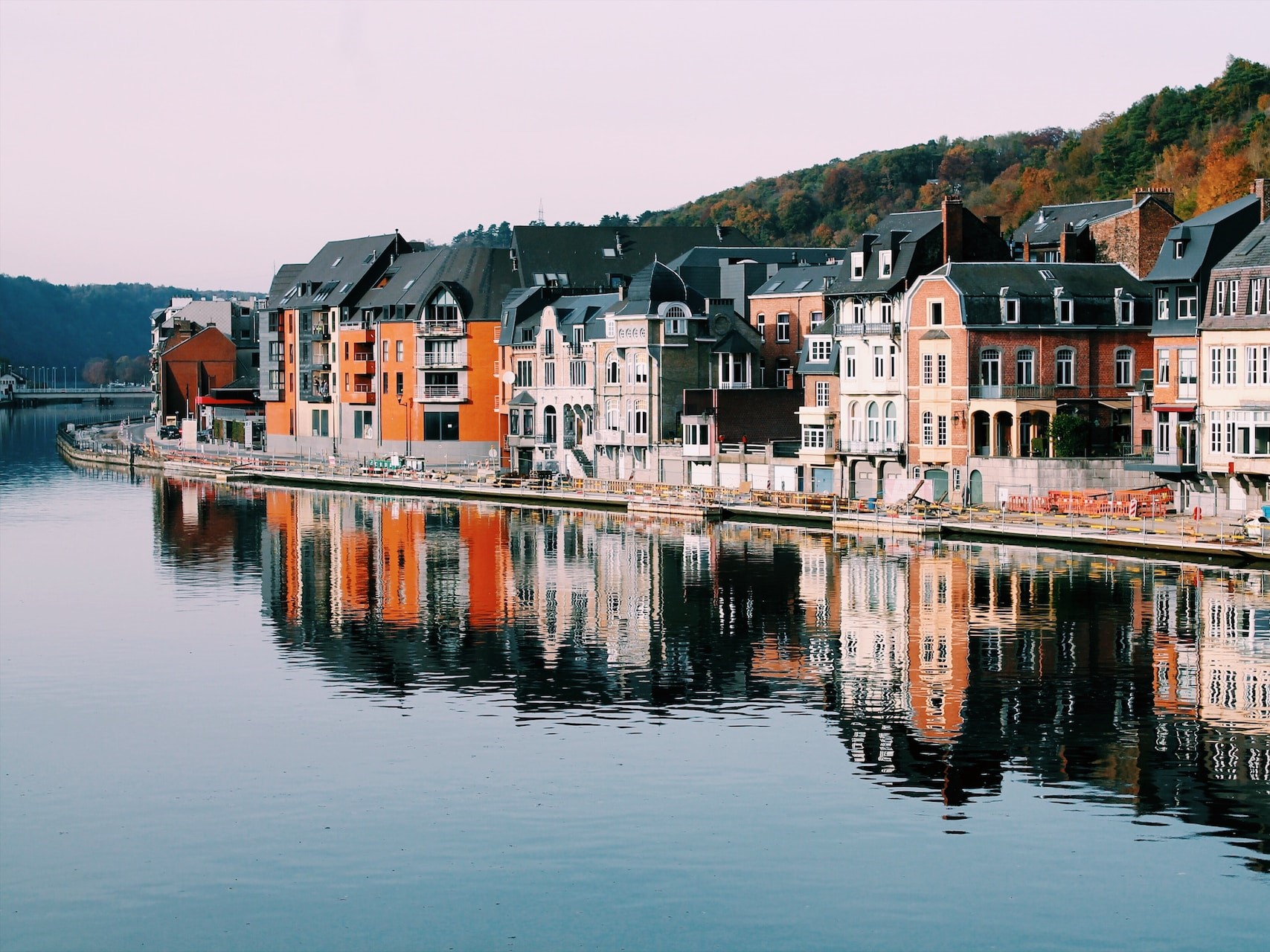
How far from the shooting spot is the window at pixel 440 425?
118 metres

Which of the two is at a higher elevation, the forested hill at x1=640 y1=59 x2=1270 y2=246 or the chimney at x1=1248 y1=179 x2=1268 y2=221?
the forested hill at x1=640 y1=59 x2=1270 y2=246

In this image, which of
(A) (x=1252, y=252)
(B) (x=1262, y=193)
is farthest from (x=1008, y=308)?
(A) (x=1252, y=252)

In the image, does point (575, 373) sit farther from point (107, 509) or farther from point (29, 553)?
point (29, 553)

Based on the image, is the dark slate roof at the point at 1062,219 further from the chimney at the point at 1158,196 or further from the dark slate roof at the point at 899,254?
the dark slate roof at the point at 899,254

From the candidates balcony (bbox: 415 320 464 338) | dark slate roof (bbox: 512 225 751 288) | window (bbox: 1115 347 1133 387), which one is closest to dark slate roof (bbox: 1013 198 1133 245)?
window (bbox: 1115 347 1133 387)

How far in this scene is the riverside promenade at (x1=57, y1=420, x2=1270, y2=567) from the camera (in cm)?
6694

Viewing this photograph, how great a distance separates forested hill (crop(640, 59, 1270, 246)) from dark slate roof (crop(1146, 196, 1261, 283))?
32.9 metres

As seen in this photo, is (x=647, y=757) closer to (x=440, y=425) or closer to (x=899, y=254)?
(x=899, y=254)

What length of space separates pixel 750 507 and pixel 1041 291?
15963 mm

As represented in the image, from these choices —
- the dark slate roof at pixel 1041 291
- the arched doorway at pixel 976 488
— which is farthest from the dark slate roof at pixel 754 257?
the arched doorway at pixel 976 488

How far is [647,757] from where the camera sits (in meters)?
39.2

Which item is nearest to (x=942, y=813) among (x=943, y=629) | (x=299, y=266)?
(x=943, y=629)

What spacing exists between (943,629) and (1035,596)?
642cm

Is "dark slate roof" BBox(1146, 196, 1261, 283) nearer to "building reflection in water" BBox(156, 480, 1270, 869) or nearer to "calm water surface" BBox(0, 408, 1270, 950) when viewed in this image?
"calm water surface" BBox(0, 408, 1270, 950)
